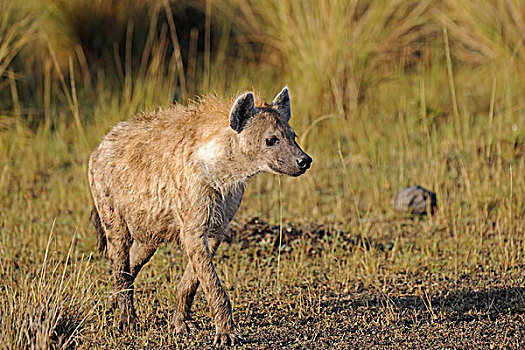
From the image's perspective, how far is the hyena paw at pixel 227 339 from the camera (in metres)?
4.36

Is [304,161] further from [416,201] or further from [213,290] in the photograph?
[416,201]

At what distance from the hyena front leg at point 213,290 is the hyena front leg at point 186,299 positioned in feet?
0.77

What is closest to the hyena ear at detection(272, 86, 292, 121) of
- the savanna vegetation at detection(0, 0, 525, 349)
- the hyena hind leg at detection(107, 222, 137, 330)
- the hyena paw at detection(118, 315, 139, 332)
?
the savanna vegetation at detection(0, 0, 525, 349)

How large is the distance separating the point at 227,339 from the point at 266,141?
3.70ft

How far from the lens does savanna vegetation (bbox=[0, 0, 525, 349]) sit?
15.6 feet

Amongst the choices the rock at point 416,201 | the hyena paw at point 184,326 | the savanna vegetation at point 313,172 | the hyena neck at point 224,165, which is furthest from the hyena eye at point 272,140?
the rock at point 416,201

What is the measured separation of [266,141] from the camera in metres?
4.41

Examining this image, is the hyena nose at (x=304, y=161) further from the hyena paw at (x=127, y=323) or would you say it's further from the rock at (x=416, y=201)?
the rock at (x=416, y=201)

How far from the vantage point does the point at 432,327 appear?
185 inches

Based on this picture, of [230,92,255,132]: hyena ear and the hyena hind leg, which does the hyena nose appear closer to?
[230,92,255,132]: hyena ear

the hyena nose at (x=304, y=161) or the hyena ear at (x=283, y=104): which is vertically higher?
the hyena ear at (x=283, y=104)

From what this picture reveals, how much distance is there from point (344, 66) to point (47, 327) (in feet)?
18.5

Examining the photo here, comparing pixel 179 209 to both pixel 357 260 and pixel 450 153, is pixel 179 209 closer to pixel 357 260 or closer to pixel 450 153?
pixel 357 260

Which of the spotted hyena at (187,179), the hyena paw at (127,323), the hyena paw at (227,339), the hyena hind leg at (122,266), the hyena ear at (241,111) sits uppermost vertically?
the hyena ear at (241,111)
